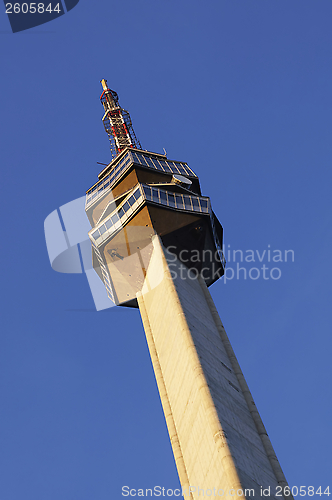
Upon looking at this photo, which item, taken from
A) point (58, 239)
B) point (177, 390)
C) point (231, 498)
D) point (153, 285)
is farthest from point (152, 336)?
point (231, 498)

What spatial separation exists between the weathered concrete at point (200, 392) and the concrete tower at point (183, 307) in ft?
0.20

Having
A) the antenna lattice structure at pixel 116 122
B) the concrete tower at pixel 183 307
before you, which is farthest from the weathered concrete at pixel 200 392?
the antenna lattice structure at pixel 116 122

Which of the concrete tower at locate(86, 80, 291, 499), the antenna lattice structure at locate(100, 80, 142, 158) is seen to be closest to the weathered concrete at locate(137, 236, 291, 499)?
the concrete tower at locate(86, 80, 291, 499)

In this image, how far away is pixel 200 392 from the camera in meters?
29.9

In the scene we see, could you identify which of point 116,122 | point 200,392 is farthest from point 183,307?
point 116,122

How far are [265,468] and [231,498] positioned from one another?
4122mm

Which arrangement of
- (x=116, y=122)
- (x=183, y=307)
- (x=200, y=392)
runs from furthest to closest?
(x=116, y=122), (x=183, y=307), (x=200, y=392)

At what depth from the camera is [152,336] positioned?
39.4 meters

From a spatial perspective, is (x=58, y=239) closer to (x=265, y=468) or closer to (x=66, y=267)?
(x=66, y=267)

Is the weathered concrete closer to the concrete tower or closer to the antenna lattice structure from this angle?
the concrete tower

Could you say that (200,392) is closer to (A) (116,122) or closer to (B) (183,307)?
(B) (183,307)

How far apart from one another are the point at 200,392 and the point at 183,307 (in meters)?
7.25

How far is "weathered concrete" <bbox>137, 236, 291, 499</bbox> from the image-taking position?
27234mm

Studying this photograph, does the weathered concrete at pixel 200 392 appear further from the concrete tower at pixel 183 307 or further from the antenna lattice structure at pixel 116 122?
the antenna lattice structure at pixel 116 122
